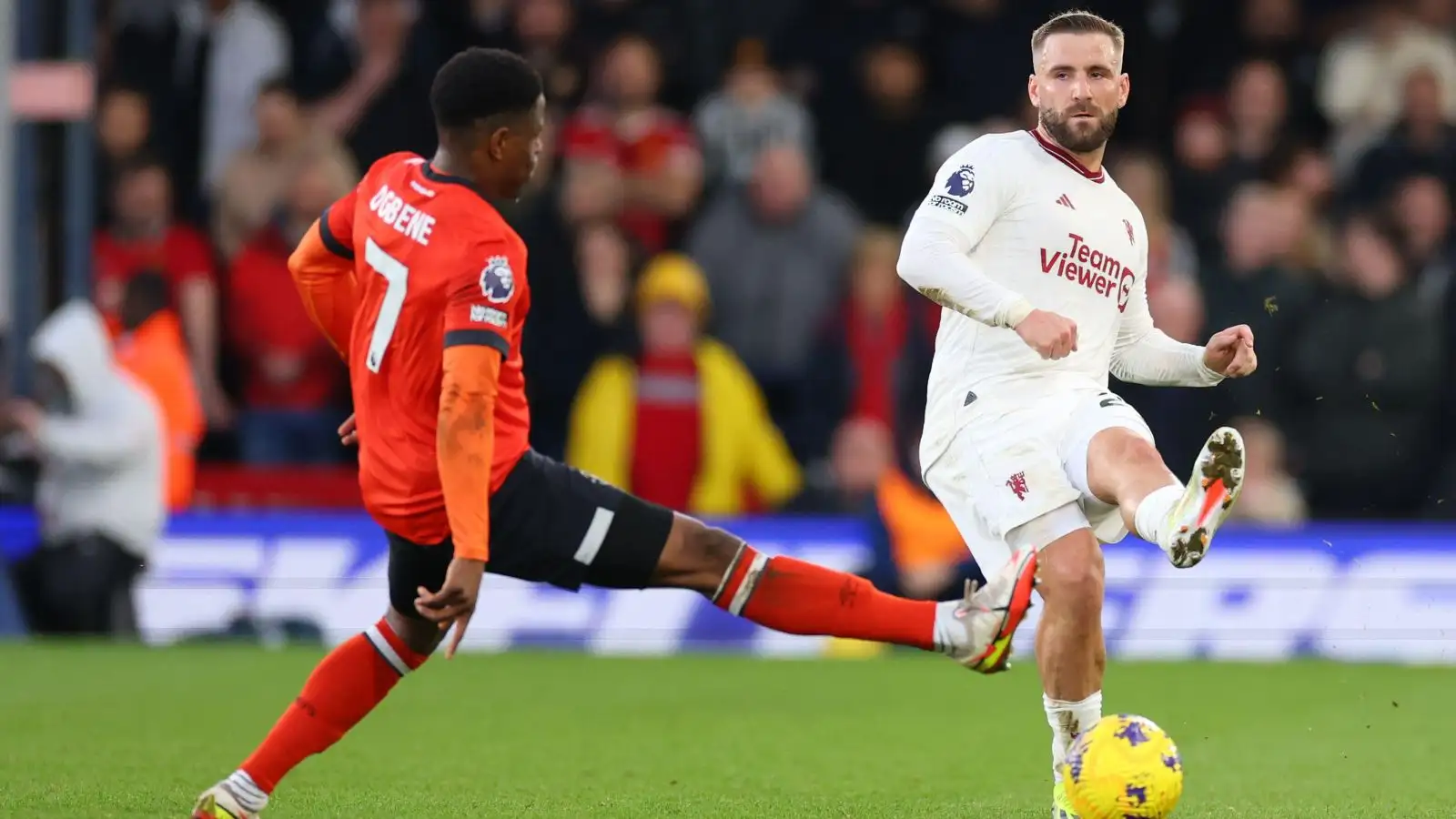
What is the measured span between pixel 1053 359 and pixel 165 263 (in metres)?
9.39

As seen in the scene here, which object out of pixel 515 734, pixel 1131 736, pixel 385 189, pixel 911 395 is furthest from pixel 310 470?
pixel 1131 736

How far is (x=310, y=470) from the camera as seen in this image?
13.1 m

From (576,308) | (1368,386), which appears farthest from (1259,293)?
(576,308)

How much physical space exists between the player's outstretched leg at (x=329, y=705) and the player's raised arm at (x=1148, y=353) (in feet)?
7.38

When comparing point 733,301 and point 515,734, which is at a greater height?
point 733,301

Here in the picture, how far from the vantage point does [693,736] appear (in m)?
8.59

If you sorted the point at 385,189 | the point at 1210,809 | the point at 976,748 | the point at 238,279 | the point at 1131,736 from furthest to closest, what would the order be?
the point at 238,279 < the point at 976,748 < the point at 1210,809 < the point at 385,189 < the point at 1131,736

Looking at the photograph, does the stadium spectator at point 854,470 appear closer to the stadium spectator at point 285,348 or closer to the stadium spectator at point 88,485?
the stadium spectator at point 285,348

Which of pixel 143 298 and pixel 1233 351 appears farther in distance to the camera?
pixel 143 298

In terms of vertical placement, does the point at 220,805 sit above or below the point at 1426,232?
below

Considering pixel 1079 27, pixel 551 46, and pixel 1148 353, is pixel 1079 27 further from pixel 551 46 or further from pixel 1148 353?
pixel 551 46

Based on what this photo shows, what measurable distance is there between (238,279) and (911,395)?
4.44 metres

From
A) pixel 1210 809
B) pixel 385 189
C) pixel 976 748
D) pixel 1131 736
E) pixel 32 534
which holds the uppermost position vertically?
pixel 385 189

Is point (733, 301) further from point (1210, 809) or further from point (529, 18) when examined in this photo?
point (1210, 809)
